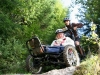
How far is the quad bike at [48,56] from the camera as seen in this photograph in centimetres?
933

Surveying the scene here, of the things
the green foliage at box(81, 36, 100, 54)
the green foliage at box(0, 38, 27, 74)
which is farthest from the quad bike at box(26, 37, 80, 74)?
the green foliage at box(0, 38, 27, 74)

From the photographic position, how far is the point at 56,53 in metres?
9.74

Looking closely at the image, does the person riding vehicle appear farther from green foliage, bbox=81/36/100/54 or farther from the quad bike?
the quad bike

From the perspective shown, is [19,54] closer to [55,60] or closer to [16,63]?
[16,63]

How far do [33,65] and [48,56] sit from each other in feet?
1.95

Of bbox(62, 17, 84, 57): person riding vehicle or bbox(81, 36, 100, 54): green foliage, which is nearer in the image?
bbox(81, 36, 100, 54): green foliage

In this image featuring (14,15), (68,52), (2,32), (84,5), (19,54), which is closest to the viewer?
(68,52)

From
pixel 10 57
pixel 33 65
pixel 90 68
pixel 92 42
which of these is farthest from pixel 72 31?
pixel 90 68

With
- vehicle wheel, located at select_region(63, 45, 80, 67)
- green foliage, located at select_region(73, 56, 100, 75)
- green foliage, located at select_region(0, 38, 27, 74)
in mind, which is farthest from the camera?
green foliage, located at select_region(0, 38, 27, 74)

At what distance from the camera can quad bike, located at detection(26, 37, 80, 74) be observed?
9328 millimetres

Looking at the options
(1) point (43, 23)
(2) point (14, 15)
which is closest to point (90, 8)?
(1) point (43, 23)

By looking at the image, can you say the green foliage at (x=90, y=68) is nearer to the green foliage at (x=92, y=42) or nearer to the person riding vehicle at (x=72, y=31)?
the green foliage at (x=92, y=42)

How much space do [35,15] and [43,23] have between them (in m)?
1.83

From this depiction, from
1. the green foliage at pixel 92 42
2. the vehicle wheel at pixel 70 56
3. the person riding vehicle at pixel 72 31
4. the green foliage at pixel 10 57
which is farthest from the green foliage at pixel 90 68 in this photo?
the green foliage at pixel 10 57
